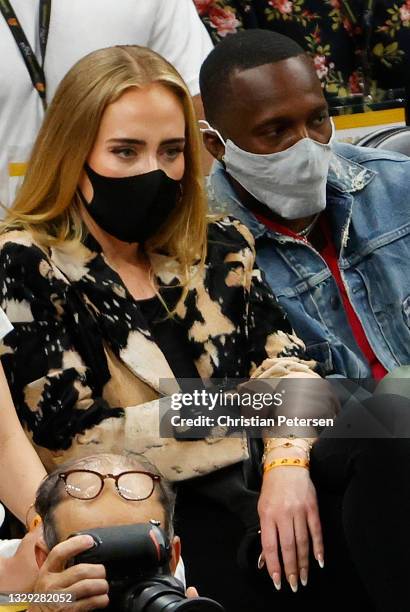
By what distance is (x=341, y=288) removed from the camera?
10.8 ft

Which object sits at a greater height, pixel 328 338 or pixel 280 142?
pixel 280 142

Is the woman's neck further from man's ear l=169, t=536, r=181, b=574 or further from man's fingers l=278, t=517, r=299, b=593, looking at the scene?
man's ear l=169, t=536, r=181, b=574

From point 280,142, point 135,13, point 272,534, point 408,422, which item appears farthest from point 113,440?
point 135,13

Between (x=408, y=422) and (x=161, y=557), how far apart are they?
2.49 ft

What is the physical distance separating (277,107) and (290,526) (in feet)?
3.59

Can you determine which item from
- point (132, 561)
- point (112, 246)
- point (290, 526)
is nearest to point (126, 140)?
point (112, 246)

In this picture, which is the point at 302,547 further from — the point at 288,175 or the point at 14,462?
the point at 288,175

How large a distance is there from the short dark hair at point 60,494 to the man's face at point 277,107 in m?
1.31

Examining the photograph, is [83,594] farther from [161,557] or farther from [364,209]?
→ [364,209]

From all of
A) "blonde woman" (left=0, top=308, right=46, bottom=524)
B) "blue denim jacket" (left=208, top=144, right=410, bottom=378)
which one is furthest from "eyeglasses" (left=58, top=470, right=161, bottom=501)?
"blue denim jacket" (left=208, top=144, right=410, bottom=378)

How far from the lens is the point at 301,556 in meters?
2.60

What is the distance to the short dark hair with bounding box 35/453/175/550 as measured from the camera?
6.82ft

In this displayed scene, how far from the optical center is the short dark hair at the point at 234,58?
131 inches

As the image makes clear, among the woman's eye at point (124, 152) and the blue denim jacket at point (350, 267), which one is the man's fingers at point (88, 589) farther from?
the blue denim jacket at point (350, 267)
